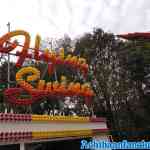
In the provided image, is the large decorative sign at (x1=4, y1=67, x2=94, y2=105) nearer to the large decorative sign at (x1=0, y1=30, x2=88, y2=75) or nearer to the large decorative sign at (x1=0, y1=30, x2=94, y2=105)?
the large decorative sign at (x1=0, y1=30, x2=94, y2=105)

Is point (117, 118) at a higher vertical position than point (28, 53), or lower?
lower

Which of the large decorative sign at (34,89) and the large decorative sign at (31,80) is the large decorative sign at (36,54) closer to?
the large decorative sign at (31,80)

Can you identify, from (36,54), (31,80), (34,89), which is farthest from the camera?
(36,54)

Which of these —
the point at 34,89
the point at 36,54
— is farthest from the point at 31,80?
the point at 36,54

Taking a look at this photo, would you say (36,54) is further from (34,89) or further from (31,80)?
(34,89)

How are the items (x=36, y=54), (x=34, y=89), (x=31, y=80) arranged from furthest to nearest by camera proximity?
(x=36, y=54), (x=31, y=80), (x=34, y=89)

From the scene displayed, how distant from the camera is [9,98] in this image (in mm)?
14312

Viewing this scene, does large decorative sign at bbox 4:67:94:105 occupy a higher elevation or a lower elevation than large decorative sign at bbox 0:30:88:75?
lower

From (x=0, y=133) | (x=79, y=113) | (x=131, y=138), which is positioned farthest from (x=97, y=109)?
(x=0, y=133)

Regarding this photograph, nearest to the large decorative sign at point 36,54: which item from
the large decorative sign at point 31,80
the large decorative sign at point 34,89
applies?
the large decorative sign at point 31,80

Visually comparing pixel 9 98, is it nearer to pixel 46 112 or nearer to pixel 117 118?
pixel 46 112

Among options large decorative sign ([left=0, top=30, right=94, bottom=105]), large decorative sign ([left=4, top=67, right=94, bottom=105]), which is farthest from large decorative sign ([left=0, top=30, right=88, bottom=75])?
large decorative sign ([left=4, top=67, right=94, bottom=105])

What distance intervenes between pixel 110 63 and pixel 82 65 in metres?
12.1

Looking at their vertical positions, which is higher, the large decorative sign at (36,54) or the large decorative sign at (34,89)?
the large decorative sign at (36,54)
